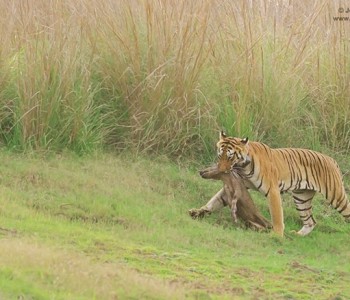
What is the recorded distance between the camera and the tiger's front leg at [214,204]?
1007 centimetres

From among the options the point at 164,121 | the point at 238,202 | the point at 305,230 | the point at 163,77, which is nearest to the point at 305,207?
the point at 305,230

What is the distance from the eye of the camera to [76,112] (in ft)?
35.6

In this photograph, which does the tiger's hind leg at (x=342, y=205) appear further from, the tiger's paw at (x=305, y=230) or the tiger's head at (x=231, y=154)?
the tiger's head at (x=231, y=154)

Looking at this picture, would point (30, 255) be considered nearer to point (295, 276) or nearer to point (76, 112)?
point (295, 276)

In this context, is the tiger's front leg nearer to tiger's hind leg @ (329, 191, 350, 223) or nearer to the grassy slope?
the grassy slope

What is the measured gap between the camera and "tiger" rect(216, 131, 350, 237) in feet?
32.8

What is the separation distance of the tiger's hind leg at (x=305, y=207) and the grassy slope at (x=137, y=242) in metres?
0.11

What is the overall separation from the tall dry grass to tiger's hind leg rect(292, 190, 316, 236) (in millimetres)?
1183

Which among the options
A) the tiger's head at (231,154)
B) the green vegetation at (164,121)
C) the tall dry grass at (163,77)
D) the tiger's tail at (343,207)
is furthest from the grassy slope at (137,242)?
the tiger's head at (231,154)

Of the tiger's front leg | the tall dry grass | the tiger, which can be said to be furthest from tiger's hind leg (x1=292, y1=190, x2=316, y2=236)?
the tall dry grass

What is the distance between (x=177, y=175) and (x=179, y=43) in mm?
1595

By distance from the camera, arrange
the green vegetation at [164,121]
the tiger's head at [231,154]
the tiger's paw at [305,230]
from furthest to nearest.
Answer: the tiger's paw at [305,230] < the tiger's head at [231,154] < the green vegetation at [164,121]

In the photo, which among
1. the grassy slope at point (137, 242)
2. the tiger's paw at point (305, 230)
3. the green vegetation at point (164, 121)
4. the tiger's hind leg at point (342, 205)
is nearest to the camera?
the grassy slope at point (137, 242)

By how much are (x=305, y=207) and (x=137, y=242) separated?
2789mm
